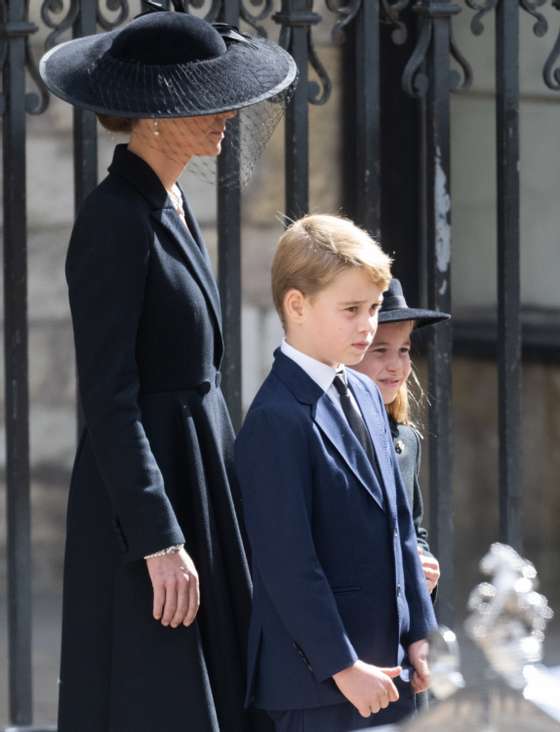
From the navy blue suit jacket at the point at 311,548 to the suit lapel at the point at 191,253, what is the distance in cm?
22

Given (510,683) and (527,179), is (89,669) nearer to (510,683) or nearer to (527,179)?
(510,683)

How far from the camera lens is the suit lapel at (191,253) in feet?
10.1

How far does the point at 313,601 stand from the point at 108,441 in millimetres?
454

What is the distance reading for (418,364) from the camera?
6.01 m

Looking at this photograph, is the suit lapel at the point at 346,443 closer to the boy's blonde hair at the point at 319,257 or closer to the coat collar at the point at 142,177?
the boy's blonde hair at the point at 319,257

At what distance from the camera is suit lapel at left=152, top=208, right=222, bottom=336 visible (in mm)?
3078

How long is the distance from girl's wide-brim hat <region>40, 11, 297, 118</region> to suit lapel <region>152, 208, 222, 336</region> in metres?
0.19

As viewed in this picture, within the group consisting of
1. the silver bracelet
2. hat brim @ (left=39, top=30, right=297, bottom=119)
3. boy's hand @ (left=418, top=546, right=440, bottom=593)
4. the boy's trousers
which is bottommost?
the boy's trousers

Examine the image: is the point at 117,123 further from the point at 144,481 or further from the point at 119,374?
the point at 144,481

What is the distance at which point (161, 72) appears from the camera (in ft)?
10.2

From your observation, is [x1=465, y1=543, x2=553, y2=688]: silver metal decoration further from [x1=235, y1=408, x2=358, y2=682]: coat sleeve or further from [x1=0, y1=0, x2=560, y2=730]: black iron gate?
[x1=0, y1=0, x2=560, y2=730]: black iron gate

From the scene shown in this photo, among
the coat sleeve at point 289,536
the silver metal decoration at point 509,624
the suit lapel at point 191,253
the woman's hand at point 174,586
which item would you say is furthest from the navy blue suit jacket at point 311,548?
the silver metal decoration at point 509,624

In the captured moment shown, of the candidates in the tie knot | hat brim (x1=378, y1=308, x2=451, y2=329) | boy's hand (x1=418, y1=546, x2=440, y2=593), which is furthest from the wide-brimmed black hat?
Answer: boy's hand (x1=418, y1=546, x2=440, y2=593)

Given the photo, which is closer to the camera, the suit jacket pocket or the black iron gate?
the suit jacket pocket
